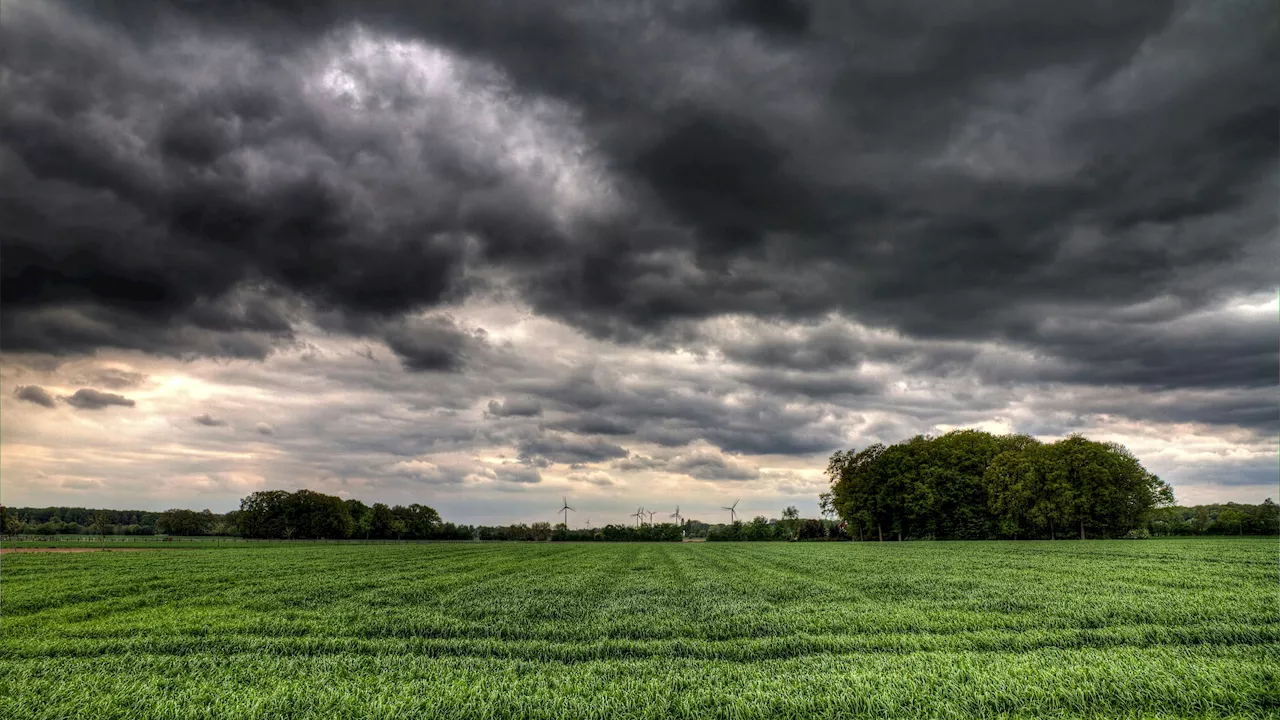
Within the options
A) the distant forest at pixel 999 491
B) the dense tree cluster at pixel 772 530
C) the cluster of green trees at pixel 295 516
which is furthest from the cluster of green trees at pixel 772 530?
the cluster of green trees at pixel 295 516

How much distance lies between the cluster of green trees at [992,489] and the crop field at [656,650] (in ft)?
212

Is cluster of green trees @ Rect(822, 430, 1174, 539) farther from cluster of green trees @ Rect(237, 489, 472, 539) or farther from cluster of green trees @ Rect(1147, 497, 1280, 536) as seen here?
cluster of green trees @ Rect(237, 489, 472, 539)

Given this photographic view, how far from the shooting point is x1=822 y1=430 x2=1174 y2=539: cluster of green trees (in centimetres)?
8138

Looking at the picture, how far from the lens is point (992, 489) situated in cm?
8981

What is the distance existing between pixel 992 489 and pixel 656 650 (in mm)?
94289

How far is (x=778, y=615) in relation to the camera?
689 inches

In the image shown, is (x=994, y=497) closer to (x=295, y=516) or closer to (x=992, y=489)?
(x=992, y=489)

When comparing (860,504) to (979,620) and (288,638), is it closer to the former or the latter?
(979,620)

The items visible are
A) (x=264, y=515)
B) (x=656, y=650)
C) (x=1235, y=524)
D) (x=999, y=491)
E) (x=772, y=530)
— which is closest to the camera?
(x=656, y=650)

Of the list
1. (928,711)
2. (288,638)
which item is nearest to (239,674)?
(288,638)

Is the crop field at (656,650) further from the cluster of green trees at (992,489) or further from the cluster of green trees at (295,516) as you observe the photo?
the cluster of green trees at (295,516)

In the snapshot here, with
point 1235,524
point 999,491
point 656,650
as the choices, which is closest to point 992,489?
point 999,491

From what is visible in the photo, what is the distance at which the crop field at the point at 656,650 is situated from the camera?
29.5ft

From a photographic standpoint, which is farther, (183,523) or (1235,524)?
(183,523)
